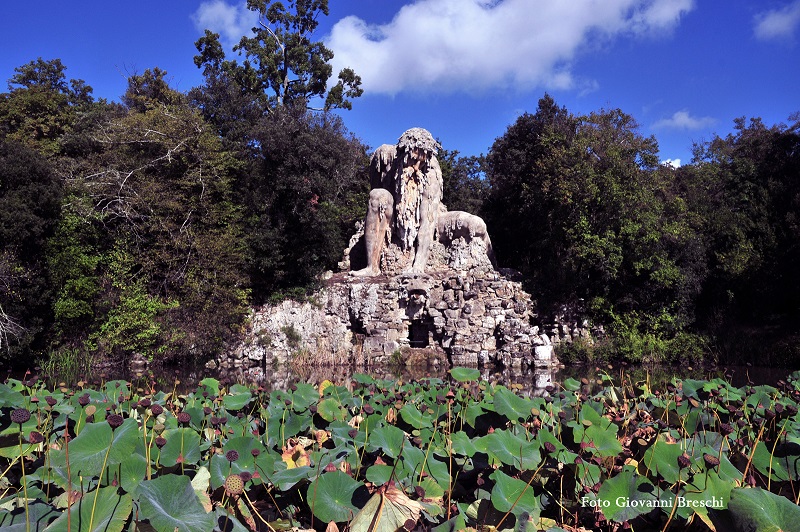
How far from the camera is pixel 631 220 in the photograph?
60.2 ft

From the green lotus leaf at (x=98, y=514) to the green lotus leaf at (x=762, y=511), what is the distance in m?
1.60

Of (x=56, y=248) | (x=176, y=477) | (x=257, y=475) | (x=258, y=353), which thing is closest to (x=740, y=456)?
(x=257, y=475)

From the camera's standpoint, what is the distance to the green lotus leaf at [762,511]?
4.57ft

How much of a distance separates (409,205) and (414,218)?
50 cm

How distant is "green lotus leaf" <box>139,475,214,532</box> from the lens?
1299mm

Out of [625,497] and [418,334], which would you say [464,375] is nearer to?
[625,497]

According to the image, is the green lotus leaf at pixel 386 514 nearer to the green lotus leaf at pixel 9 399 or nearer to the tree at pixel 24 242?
the green lotus leaf at pixel 9 399

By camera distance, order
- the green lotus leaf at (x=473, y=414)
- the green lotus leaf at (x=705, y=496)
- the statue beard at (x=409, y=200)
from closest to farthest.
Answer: the green lotus leaf at (x=705, y=496)
the green lotus leaf at (x=473, y=414)
the statue beard at (x=409, y=200)

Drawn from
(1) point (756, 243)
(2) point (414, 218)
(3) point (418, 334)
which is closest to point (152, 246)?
(2) point (414, 218)

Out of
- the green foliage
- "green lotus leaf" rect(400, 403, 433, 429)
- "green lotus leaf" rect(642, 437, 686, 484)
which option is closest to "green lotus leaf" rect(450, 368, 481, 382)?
the green foliage

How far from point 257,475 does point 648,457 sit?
143cm

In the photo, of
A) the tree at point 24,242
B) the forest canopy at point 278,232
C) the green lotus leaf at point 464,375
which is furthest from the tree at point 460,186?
the green lotus leaf at point 464,375

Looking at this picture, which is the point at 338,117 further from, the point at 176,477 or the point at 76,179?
the point at 176,477

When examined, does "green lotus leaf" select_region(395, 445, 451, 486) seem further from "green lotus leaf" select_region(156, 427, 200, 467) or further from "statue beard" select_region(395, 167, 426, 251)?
"statue beard" select_region(395, 167, 426, 251)
